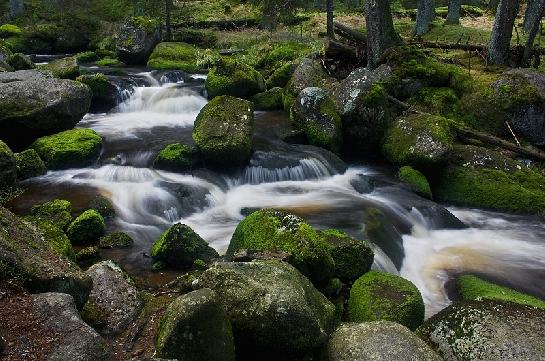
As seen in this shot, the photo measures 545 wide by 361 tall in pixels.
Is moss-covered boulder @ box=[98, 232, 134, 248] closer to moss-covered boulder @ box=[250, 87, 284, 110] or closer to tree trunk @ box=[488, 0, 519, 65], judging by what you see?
moss-covered boulder @ box=[250, 87, 284, 110]

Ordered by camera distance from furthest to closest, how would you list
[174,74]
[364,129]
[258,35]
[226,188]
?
[258,35], [174,74], [364,129], [226,188]

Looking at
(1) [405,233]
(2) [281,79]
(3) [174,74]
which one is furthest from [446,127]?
(3) [174,74]

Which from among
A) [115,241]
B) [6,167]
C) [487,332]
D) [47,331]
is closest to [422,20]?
[6,167]

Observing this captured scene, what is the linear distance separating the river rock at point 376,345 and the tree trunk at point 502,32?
48.8 feet

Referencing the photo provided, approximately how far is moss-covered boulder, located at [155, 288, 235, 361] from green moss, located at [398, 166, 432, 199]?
909 cm

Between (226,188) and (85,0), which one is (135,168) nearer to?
(226,188)

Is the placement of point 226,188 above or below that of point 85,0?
below

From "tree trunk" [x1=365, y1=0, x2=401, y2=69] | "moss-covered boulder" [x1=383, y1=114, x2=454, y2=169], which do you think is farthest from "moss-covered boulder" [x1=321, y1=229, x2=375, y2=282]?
"tree trunk" [x1=365, y1=0, x2=401, y2=69]

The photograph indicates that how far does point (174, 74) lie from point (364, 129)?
11715 millimetres

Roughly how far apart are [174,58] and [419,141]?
670 inches

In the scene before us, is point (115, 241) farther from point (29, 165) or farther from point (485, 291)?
point (485, 291)

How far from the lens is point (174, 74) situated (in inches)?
902

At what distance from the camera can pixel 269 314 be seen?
4.82 m

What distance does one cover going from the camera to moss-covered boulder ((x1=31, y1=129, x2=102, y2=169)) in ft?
40.9
